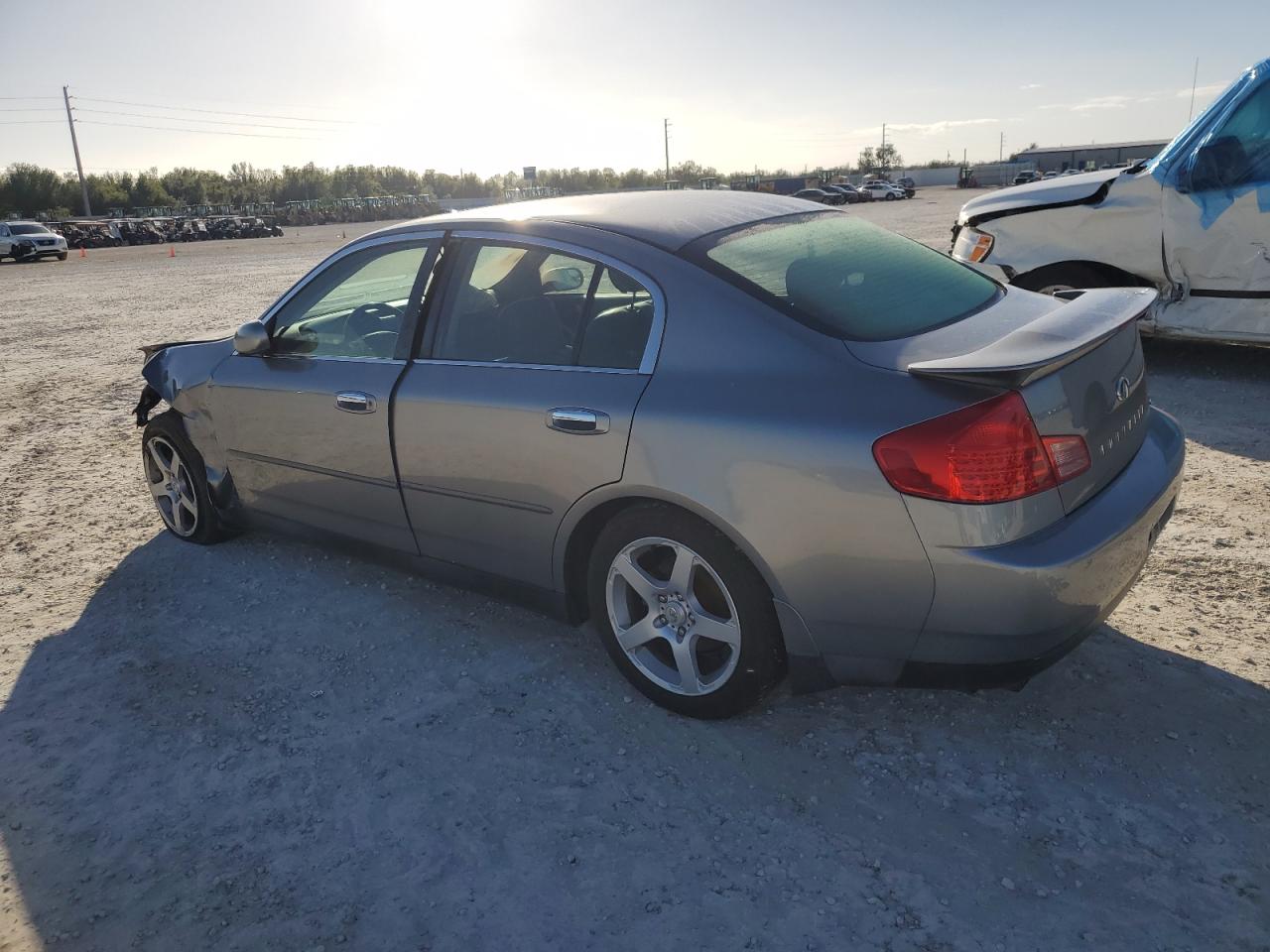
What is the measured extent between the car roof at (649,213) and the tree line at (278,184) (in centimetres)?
8631

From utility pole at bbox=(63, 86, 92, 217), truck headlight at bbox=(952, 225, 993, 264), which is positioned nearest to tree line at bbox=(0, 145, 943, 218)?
utility pole at bbox=(63, 86, 92, 217)

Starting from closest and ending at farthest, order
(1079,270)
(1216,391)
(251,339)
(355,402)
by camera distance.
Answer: (355,402), (251,339), (1216,391), (1079,270)

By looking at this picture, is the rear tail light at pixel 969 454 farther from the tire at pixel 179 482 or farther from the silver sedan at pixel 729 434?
the tire at pixel 179 482

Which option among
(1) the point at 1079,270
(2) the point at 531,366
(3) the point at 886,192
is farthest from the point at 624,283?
(3) the point at 886,192

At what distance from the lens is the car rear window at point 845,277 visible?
2.77 meters

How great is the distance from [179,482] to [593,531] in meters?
2.70

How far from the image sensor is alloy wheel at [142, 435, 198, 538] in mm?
4613

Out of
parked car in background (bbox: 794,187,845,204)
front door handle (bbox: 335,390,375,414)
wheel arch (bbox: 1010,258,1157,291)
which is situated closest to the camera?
front door handle (bbox: 335,390,375,414)

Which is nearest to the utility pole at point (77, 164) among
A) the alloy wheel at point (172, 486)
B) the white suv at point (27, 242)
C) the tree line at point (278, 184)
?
the tree line at point (278, 184)

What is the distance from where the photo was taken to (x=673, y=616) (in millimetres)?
2932

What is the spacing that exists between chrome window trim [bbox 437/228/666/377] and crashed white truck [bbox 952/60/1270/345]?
167 inches

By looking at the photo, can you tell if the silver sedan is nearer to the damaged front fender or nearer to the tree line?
the damaged front fender

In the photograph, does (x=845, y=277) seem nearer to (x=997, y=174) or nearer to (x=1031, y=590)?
(x=1031, y=590)

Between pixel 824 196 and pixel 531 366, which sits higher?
pixel 824 196
